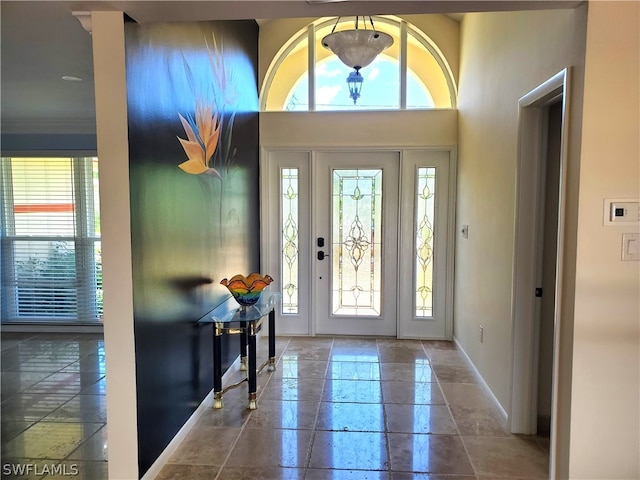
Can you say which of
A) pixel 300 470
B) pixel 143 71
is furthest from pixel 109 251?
pixel 300 470

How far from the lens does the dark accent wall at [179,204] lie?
2.00 meters

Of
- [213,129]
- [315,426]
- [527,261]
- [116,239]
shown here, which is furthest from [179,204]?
[527,261]

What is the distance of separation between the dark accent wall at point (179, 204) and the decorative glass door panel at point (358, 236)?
1.18 m

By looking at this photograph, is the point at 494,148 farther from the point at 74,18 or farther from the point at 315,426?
the point at 74,18

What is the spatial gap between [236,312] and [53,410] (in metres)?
1.39

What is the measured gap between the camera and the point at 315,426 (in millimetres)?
2639

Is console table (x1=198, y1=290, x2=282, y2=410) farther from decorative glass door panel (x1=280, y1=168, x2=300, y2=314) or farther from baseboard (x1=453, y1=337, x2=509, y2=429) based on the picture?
baseboard (x1=453, y1=337, x2=509, y2=429)

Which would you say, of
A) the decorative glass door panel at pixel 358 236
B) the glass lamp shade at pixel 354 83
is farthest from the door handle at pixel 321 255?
the glass lamp shade at pixel 354 83

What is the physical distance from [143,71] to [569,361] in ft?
7.53

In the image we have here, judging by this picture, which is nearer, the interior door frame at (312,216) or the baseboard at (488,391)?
the baseboard at (488,391)

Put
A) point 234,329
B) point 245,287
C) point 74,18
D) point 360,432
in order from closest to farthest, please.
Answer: point 74,18 < point 360,432 < point 234,329 < point 245,287

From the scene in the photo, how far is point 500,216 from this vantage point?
278cm

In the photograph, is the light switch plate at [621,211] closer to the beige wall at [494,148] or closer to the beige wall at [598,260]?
the beige wall at [598,260]

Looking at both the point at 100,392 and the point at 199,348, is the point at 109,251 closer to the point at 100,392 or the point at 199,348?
the point at 199,348
